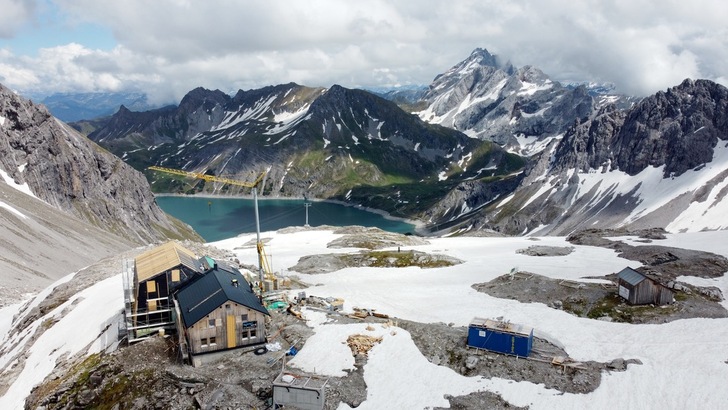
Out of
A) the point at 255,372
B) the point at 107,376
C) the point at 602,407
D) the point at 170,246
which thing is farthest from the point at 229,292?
the point at 602,407

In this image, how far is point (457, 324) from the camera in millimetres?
53125

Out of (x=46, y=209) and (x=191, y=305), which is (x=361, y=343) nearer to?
(x=191, y=305)

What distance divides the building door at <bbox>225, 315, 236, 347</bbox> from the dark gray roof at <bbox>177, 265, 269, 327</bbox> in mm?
1911

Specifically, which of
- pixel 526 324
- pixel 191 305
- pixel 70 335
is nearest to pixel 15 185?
pixel 70 335

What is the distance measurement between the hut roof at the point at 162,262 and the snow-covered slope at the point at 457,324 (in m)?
7.26

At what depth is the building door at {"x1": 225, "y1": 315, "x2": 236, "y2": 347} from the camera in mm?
45500

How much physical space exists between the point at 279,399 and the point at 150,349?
1673cm

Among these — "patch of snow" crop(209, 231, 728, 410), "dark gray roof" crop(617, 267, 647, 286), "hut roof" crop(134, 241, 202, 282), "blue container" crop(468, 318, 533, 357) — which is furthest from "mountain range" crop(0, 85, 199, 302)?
"dark gray roof" crop(617, 267, 647, 286)

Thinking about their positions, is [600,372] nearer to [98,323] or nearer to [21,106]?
[98,323]

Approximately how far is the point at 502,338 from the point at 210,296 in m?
28.5

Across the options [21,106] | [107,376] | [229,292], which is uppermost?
[21,106]

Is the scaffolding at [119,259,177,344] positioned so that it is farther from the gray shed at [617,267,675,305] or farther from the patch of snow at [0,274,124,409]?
the gray shed at [617,267,675,305]

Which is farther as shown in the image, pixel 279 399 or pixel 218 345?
pixel 218 345

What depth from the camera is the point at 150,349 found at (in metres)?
46.8
